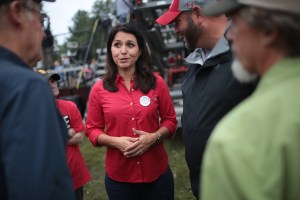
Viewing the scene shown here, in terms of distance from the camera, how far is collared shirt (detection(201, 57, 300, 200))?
2.94 ft

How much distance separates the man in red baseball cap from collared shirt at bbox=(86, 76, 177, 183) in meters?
0.39

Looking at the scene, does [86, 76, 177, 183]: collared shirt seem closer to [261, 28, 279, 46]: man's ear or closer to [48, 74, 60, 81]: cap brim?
[48, 74, 60, 81]: cap brim

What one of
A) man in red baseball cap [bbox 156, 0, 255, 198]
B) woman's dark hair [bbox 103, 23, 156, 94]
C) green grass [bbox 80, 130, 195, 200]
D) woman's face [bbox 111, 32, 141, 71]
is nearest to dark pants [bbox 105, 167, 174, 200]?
man in red baseball cap [bbox 156, 0, 255, 198]

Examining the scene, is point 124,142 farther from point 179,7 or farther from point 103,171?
point 103,171

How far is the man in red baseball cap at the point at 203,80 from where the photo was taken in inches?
76.8

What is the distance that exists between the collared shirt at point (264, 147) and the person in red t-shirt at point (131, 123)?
1.59 metres

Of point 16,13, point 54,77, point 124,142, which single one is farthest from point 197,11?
point 54,77

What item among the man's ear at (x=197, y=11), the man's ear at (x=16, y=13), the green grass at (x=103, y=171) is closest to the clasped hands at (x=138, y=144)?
the man's ear at (x=197, y=11)

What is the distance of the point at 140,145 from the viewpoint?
2.51 metres

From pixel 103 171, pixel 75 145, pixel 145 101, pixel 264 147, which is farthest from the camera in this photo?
pixel 103 171

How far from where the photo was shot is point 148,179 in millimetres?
2596

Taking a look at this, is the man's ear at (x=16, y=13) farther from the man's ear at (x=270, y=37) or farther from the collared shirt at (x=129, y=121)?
the collared shirt at (x=129, y=121)

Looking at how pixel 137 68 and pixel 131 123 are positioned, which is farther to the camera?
pixel 137 68

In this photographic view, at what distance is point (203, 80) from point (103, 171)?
370 cm
